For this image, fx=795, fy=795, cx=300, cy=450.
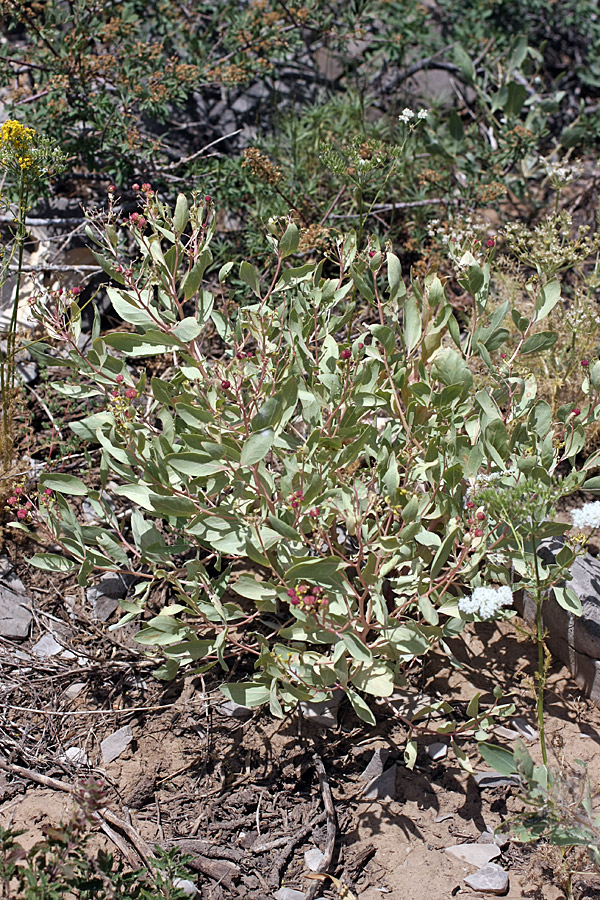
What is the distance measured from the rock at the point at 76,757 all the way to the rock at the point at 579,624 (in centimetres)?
150

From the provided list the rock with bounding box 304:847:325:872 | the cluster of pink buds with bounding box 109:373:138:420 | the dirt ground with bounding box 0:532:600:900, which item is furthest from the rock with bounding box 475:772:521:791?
the cluster of pink buds with bounding box 109:373:138:420

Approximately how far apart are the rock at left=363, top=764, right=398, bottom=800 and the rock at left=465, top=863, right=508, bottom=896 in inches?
12.4

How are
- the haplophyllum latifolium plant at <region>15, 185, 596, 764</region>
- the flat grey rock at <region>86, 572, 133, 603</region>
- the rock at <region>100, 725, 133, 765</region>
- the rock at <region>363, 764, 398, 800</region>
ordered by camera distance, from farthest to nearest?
the flat grey rock at <region>86, 572, 133, 603</region> → the rock at <region>100, 725, 133, 765</region> → the rock at <region>363, 764, 398, 800</region> → the haplophyllum latifolium plant at <region>15, 185, 596, 764</region>

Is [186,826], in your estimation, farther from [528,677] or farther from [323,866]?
[528,677]

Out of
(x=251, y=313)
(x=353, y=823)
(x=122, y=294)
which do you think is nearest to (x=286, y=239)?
(x=251, y=313)

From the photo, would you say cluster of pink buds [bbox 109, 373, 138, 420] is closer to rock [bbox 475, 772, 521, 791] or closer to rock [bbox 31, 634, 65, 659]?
rock [bbox 31, 634, 65, 659]

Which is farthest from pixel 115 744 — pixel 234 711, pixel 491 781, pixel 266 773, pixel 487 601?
pixel 487 601

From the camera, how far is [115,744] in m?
2.45

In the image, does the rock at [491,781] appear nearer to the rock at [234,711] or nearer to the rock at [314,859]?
the rock at [314,859]

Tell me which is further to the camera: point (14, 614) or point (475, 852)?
point (14, 614)

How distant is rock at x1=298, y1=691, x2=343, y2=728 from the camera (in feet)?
8.02

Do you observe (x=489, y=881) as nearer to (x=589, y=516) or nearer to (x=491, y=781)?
(x=491, y=781)

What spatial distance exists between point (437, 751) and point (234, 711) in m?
0.64

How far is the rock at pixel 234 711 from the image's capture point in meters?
2.50
